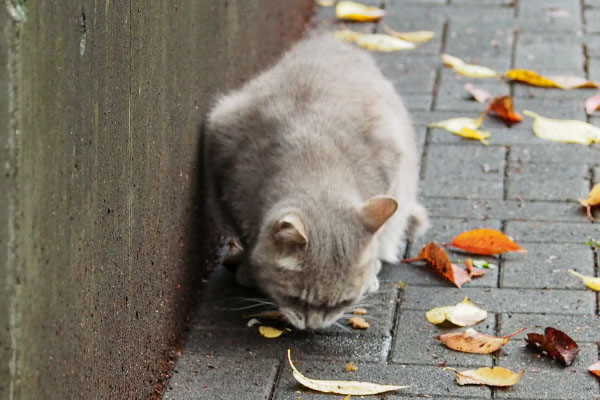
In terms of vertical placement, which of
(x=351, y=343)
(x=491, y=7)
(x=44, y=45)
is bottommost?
(x=351, y=343)

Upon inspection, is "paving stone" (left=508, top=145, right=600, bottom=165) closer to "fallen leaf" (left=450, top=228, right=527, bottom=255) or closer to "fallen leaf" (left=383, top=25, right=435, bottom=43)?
"fallen leaf" (left=450, top=228, right=527, bottom=255)

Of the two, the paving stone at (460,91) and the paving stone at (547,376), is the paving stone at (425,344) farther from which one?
the paving stone at (460,91)

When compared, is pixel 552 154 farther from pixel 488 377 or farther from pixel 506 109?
pixel 488 377

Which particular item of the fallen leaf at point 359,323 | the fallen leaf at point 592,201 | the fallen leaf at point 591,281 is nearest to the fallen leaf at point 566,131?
the fallen leaf at point 592,201

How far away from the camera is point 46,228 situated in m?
2.30

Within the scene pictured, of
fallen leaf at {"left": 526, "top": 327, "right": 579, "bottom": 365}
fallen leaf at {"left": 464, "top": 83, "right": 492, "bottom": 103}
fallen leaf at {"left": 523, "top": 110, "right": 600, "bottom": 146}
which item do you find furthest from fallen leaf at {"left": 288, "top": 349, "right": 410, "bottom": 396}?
fallen leaf at {"left": 464, "top": 83, "right": 492, "bottom": 103}

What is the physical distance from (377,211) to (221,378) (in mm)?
820

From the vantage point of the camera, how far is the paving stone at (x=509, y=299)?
153 inches

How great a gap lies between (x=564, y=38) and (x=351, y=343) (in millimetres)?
3469

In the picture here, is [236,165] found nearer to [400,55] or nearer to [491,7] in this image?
[400,55]

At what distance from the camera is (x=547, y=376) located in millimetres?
3457

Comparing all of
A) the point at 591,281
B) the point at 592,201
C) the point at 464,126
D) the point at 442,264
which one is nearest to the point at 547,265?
the point at 591,281

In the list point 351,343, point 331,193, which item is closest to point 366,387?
point 351,343

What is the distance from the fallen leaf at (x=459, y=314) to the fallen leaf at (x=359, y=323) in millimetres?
244
